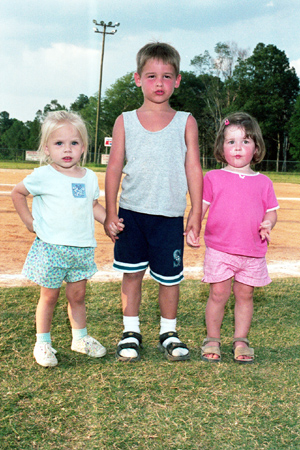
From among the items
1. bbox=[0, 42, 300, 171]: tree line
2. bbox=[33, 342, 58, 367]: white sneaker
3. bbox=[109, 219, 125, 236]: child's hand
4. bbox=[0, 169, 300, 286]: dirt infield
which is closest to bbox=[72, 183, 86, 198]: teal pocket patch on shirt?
bbox=[109, 219, 125, 236]: child's hand

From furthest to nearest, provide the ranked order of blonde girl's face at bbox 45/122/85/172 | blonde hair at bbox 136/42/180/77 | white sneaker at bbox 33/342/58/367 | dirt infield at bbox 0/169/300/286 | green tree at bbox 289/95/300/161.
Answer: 1. green tree at bbox 289/95/300/161
2. dirt infield at bbox 0/169/300/286
3. blonde hair at bbox 136/42/180/77
4. blonde girl's face at bbox 45/122/85/172
5. white sneaker at bbox 33/342/58/367

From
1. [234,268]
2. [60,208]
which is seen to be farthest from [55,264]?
[234,268]

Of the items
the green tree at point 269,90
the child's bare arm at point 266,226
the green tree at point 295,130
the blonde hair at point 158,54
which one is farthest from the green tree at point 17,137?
the child's bare arm at point 266,226

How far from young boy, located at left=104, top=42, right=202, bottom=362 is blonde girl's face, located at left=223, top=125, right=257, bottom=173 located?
183mm

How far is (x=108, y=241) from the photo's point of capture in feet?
19.2

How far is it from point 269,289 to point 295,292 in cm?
20

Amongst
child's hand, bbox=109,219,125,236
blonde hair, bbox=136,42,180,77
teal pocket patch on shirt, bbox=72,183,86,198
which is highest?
blonde hair, bbox=136,42,180,77

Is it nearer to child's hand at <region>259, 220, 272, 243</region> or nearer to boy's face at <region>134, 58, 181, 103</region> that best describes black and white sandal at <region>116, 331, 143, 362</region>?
child's hand at <region>259, 220, 272, 243</region>

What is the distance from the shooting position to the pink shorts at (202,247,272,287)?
2508 mm

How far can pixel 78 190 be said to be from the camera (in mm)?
2400

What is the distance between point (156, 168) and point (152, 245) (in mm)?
398

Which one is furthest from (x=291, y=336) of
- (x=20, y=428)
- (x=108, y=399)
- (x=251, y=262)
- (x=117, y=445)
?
(x=20, y=428)

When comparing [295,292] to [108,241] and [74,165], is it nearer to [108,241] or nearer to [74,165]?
[74,165]

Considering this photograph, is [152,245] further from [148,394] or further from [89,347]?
[148,394]
